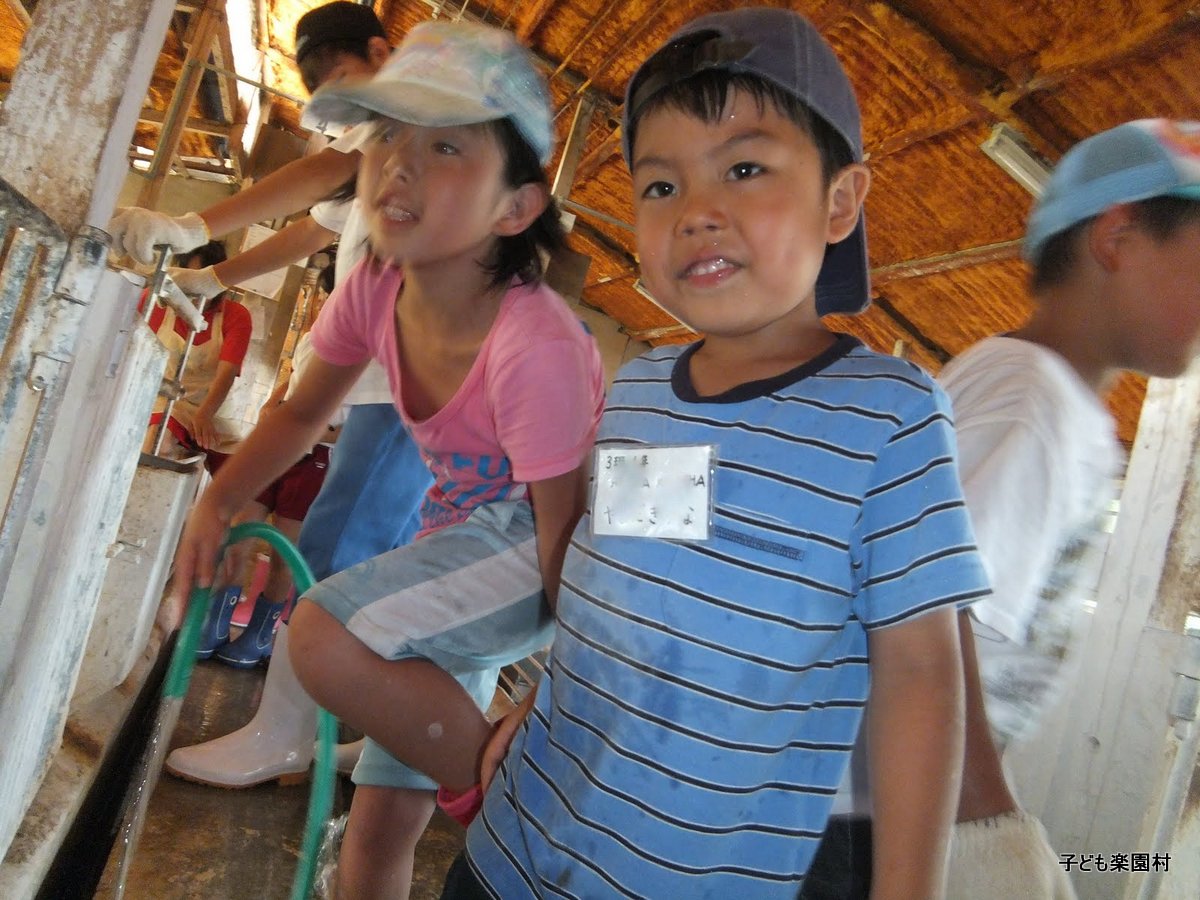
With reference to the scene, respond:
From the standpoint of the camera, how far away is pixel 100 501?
1589 millimetres

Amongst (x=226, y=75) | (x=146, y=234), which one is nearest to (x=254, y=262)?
(x=146, y=234)

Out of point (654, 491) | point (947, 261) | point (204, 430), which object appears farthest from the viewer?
point (947, 261)

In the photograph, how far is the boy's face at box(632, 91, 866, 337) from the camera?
101 cm

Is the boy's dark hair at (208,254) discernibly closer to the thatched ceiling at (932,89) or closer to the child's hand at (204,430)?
the child's hand at (204,430)

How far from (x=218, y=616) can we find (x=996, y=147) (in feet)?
18.5

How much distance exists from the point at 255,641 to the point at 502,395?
236 centimetres

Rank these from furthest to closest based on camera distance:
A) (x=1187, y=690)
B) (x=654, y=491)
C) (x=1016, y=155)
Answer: (x=1016, y=155), (x=1187, y=690), (x=654, y=491)

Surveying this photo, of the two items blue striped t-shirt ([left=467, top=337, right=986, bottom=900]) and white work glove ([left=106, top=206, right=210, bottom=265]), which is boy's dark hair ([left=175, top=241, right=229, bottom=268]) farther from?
blue striped t-shirt ([left=467, top=337, right=986, bottom=900])

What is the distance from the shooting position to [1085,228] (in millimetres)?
1516

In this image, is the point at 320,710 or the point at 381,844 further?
the point at 381,844

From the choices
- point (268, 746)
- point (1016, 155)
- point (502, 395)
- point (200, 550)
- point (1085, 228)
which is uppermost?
point (1016, 155)

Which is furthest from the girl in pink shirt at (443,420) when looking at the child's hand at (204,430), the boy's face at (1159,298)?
the child's hand at (204,430)

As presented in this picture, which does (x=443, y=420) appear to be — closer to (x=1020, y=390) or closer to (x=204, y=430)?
(x=1020, y=390)

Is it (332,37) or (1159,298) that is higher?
(332,37)
